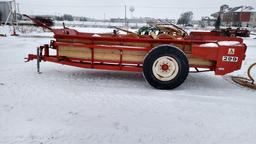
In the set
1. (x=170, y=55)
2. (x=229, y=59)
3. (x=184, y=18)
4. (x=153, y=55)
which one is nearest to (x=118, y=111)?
(x=153, y=55)

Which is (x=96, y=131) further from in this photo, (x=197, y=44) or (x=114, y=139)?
(x=197, y=44)

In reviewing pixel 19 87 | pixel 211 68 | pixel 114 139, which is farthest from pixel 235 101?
pixel 19 87

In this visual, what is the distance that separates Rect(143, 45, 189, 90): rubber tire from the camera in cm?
488

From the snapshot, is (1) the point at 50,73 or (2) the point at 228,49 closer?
(2) the point at 228,49

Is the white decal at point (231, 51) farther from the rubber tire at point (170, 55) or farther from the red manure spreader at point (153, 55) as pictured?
the rubber tire at point (170, 55)

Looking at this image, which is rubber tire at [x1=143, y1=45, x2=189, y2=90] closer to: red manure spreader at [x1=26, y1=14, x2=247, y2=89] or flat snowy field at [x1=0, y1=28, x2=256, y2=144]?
red manure spreader at [x1=26, y1=14, x2=247, y2=89]

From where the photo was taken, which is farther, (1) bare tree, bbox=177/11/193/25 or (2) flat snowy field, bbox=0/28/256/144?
Answer: (1) bare tree, bbox=177/11/193/25

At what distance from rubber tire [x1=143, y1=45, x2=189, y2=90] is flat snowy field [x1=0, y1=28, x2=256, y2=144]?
0.15 metres

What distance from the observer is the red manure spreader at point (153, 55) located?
489 cm

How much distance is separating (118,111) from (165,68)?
1546 mm

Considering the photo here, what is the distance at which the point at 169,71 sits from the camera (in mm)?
4961

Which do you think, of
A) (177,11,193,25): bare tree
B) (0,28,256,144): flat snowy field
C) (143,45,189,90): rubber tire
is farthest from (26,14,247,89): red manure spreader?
(177,11,193,25): bare tree

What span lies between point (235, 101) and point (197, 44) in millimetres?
1267

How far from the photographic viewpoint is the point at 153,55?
4.92 metres
